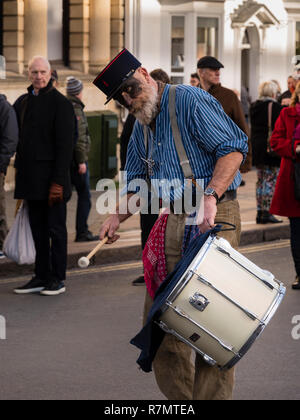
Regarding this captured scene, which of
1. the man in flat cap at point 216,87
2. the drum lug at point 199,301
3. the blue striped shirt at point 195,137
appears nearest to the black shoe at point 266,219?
the man in flat cap at point 216,87

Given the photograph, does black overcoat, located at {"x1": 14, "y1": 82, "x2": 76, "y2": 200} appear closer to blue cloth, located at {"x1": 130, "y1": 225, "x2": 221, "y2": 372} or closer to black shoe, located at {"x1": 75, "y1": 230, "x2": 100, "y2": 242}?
black shoe, located at {"x1": 75, "y1": 230, "x2": 100, "y2": 242}

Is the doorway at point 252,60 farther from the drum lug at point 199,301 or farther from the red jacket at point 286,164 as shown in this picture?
the drum lug at point 199,301

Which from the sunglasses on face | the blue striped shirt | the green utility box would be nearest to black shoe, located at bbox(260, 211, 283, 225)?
the green utility box

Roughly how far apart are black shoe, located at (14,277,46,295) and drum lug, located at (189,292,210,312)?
4.39 meters

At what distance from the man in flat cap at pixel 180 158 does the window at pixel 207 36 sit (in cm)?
1618

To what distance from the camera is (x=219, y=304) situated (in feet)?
15.3

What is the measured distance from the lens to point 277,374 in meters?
6.49

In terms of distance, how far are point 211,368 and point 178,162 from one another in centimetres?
95

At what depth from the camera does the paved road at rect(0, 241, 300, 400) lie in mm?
6160

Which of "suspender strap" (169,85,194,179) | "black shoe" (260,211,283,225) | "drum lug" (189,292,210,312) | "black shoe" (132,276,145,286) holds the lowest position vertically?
"black shoe" (132,276,145,286)

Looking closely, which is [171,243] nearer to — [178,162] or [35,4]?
[178,162]

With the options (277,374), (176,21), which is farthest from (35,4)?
(277,374)

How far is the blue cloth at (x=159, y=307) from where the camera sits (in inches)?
187

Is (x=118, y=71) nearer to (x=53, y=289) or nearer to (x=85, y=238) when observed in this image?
(x=53, y=289)
